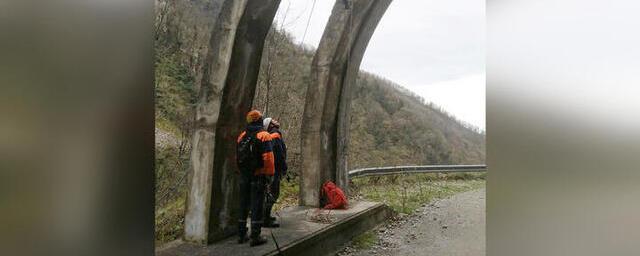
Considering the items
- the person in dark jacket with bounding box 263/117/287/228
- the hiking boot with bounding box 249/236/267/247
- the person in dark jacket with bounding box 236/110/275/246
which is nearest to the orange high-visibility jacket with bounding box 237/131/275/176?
the person in dark jacket with bounding box 236/110/275/246

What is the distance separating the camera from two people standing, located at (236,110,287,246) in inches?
151

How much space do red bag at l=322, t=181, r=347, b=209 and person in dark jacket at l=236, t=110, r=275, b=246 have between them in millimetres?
1399

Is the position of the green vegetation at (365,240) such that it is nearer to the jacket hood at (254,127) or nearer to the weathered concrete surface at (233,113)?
the weathered concrete surface at (233,113)

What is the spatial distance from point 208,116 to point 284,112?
1.73 m

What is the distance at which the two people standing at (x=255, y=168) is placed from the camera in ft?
12.6

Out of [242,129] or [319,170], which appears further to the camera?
[319,170]

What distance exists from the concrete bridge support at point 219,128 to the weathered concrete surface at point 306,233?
170mm


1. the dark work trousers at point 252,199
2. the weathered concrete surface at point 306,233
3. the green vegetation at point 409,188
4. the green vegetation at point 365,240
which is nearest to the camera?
the weathered concrete surface at point 306,233

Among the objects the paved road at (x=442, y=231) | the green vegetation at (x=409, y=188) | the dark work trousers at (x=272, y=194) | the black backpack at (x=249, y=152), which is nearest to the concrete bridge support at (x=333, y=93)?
the green vegetation at (x=409, y=188)

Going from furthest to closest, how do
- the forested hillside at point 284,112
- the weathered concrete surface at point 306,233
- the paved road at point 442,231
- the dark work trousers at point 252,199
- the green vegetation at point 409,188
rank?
the green vegetation at point 409,188 < the forested hillside at point 284,112 < the paved road at point 442,231 < the dark work trousers at point 252,199 < the weathered concrete surface at point 306,233
